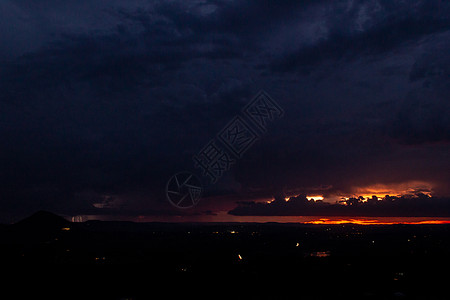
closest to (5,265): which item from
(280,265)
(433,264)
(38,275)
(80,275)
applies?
(38,275)

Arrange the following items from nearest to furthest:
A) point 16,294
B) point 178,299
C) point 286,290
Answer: point 178,299 → point 16,294 → point 286,290

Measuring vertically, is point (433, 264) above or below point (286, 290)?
below

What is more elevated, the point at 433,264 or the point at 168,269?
the point at 168,269

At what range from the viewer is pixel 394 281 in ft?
302

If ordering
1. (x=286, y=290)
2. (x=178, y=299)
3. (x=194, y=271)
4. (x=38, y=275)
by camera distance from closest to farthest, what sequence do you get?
1. (x=178, y=299)
2. (x=286, y=290)
3. (x=38, y=275)
4. (x=194, y=271)

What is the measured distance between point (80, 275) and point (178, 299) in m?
44.9

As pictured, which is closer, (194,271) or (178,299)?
(178,299)

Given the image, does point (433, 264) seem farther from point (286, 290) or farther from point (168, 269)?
point (168, 269)

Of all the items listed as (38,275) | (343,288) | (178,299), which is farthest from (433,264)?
(38,275)

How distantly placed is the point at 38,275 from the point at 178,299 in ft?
165

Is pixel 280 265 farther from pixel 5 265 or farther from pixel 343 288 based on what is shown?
pixel 5 265

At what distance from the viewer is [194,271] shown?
358 feet

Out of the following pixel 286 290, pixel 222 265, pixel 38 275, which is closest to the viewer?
pixel 286 290

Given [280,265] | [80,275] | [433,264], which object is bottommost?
[433,264]
